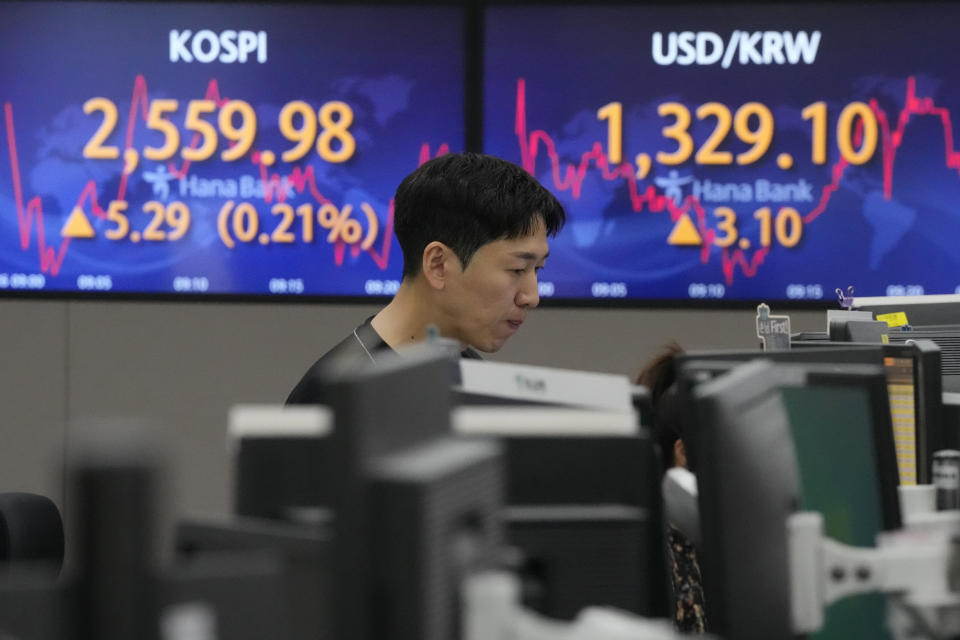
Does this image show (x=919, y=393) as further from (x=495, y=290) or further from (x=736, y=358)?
(x=495, y=290)

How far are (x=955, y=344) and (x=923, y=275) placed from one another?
3.93 ft

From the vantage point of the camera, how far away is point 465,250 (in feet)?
7.41

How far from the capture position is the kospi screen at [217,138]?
3682mm

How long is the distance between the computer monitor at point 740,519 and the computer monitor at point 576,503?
99 mm

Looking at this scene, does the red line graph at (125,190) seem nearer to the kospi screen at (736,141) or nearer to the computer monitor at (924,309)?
the kospi screen at (736,141)

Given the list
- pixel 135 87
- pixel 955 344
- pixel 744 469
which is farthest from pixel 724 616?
pixel 135 87

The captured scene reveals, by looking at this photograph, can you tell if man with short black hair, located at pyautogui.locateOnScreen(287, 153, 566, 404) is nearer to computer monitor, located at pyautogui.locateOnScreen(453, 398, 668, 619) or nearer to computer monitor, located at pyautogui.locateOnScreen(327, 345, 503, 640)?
computer monitor, located at pyautogui.locateOnScreen(453, 398, 668, 619)

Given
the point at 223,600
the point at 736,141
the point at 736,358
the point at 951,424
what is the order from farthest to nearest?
the point at 736,141, the point at 951,424, the point at 736,358, the point at 223,600

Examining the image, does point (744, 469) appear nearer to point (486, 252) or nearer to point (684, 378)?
point (684, 378)

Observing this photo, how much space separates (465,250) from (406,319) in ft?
0.53

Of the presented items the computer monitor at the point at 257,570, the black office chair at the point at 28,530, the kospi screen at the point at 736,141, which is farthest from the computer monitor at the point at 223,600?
the kospi screen at the point at 736,141

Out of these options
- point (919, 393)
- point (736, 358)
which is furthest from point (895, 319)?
point (736, 358)

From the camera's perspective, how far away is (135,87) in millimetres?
3711

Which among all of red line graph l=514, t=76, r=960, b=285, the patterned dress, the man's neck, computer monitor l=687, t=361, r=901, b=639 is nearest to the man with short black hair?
the man's neck
